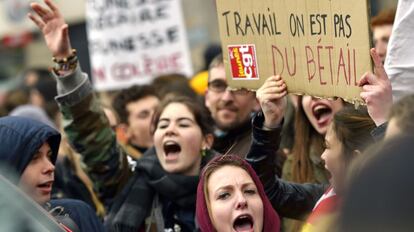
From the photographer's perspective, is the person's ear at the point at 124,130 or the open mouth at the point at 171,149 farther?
the person's ear at the point at 124,130

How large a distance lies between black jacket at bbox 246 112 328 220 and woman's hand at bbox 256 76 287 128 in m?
0.06

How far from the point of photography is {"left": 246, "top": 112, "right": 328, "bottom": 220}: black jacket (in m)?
4.69

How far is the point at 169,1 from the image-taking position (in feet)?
31.2

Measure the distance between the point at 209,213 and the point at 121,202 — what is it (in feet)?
3.87

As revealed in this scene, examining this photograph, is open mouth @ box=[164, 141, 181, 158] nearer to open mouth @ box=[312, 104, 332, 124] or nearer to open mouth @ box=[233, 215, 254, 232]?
open mouth @ box=[312, 104, 332, 124]

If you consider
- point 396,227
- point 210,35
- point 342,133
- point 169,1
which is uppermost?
point 396,227

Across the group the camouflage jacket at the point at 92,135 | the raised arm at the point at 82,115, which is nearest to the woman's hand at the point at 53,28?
the raised arm at the point at 82,115

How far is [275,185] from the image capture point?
4828 millimetres

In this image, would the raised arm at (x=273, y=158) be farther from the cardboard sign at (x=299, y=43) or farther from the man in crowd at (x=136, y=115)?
the man in crowd at (x=136, y=115)

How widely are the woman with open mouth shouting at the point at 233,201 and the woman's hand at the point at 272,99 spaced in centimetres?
23

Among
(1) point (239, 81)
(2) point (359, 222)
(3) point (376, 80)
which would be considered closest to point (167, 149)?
(1) point (239, 81)

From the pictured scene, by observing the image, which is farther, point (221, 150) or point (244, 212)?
point (221, 150)

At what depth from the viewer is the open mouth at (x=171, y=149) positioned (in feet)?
18.0

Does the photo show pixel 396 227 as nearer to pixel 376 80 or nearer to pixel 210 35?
pixel 376 80
